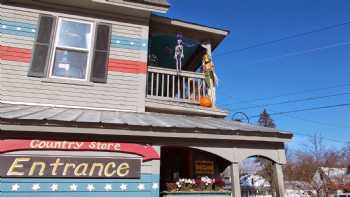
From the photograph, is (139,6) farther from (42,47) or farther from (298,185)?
(298,185)

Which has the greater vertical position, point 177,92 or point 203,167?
point 177,92

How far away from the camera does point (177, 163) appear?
852 centimetres

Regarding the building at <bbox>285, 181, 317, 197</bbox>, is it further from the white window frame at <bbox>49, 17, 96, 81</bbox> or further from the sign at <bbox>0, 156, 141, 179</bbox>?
the sign at <bbox>0, 156, 141, 179</bbox>

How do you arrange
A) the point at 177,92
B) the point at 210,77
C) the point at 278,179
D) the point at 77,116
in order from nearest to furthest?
the point at 77,116
the point at 278,179
the point at 177,92
the point at 210,77

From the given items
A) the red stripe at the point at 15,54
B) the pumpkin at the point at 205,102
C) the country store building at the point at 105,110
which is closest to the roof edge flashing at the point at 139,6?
the country store building at the point at 105,110

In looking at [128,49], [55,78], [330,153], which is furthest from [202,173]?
[330,153]

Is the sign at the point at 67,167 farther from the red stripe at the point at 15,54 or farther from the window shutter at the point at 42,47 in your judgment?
the red stripe at the point at 15,54

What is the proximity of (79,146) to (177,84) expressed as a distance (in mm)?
3552

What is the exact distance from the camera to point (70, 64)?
764cm

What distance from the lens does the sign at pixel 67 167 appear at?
17.3ft

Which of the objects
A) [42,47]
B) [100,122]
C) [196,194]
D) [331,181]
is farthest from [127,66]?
[331,181]

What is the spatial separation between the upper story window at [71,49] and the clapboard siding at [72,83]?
0.50ft

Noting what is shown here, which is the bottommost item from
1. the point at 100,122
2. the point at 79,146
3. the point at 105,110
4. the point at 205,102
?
the point at 79,146

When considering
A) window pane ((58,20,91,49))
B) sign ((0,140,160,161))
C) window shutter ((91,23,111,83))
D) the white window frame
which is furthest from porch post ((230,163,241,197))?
window pane ((58,20,91,49))
